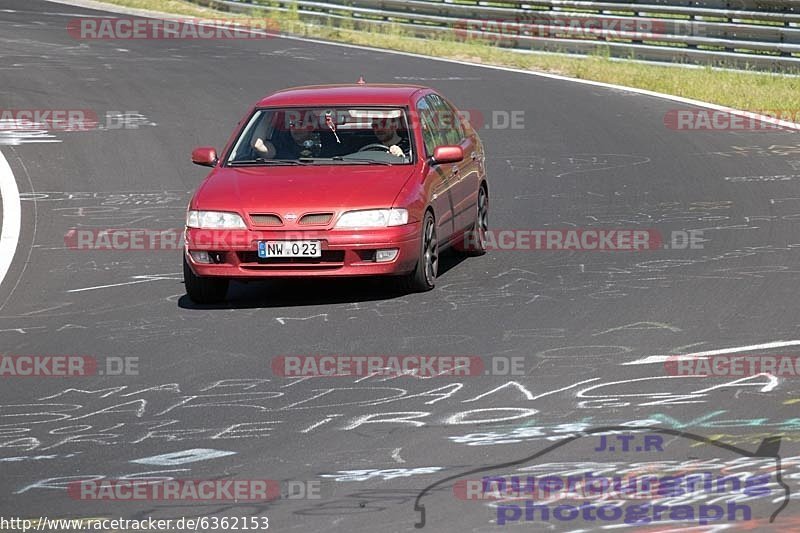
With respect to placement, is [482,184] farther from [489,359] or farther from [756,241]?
[489,359]

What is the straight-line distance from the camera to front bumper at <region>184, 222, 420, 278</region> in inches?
455

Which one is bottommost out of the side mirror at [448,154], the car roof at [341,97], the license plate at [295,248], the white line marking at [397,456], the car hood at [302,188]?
the white line marking at [397,456]

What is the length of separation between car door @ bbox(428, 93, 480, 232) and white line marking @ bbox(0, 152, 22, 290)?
378 centimetres

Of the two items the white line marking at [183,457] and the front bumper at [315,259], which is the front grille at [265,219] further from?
the white line marking at [183,457]

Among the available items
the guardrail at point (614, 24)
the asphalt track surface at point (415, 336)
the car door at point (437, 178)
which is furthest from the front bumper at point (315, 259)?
the guardrail at point (614, 24)

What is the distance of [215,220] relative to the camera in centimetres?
1177

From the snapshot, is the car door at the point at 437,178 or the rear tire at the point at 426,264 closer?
the rear tire at the point at 426,264

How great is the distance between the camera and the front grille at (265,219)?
38.1 feet

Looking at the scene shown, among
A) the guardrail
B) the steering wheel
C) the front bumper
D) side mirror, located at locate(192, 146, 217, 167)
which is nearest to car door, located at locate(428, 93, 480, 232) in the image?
the steering wheel

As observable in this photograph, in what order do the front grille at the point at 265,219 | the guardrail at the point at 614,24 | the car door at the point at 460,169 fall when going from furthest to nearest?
the guardrail at the point at 614,24 < the car door at the point at 460,169 < the front grille at the point at 265,219

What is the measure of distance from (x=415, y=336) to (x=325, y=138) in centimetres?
282

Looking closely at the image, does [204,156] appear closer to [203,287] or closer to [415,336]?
[203,287]

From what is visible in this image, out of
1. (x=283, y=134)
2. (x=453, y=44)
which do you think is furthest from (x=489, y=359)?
(x=453, y=44)

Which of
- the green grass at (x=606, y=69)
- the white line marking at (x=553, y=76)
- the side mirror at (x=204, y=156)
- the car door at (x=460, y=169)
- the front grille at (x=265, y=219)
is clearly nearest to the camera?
the front grille at (x=265, y=219)
